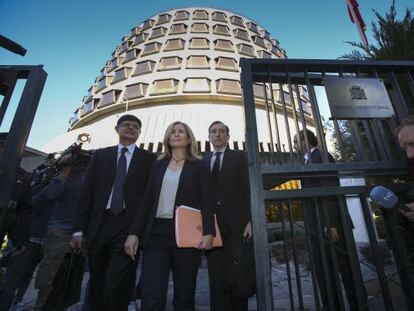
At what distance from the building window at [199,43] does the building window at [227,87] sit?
568 centimetres

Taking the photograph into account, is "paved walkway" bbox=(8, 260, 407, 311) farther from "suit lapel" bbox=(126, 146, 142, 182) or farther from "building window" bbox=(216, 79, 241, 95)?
"building window" bbox=(216, 79, 241, 95)

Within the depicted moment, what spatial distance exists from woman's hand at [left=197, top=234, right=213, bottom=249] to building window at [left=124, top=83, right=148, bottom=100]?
21.5m

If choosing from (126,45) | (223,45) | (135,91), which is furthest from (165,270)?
(126,45)

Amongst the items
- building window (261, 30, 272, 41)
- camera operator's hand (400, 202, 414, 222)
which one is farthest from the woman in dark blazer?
building window (261, 30, 272, 41)

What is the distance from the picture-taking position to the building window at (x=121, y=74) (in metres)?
25.4

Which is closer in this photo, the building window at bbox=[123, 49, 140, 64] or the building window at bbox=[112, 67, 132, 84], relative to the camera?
the building window at bbox=[112, 67, 132, 84]

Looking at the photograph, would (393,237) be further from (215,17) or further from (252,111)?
(215,17)

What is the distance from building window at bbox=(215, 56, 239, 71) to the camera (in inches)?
949

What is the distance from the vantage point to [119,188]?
104 inches

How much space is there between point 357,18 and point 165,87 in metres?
18.0

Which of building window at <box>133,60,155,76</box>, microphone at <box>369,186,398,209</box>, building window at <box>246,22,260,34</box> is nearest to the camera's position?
microphone at <box>369,186,398,209</box>

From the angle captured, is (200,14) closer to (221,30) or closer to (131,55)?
(221,30)

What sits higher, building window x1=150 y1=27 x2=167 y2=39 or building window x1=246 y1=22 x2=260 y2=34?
building window x1=246 y1=22 x2=260 y2=34

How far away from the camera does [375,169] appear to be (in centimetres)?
188
